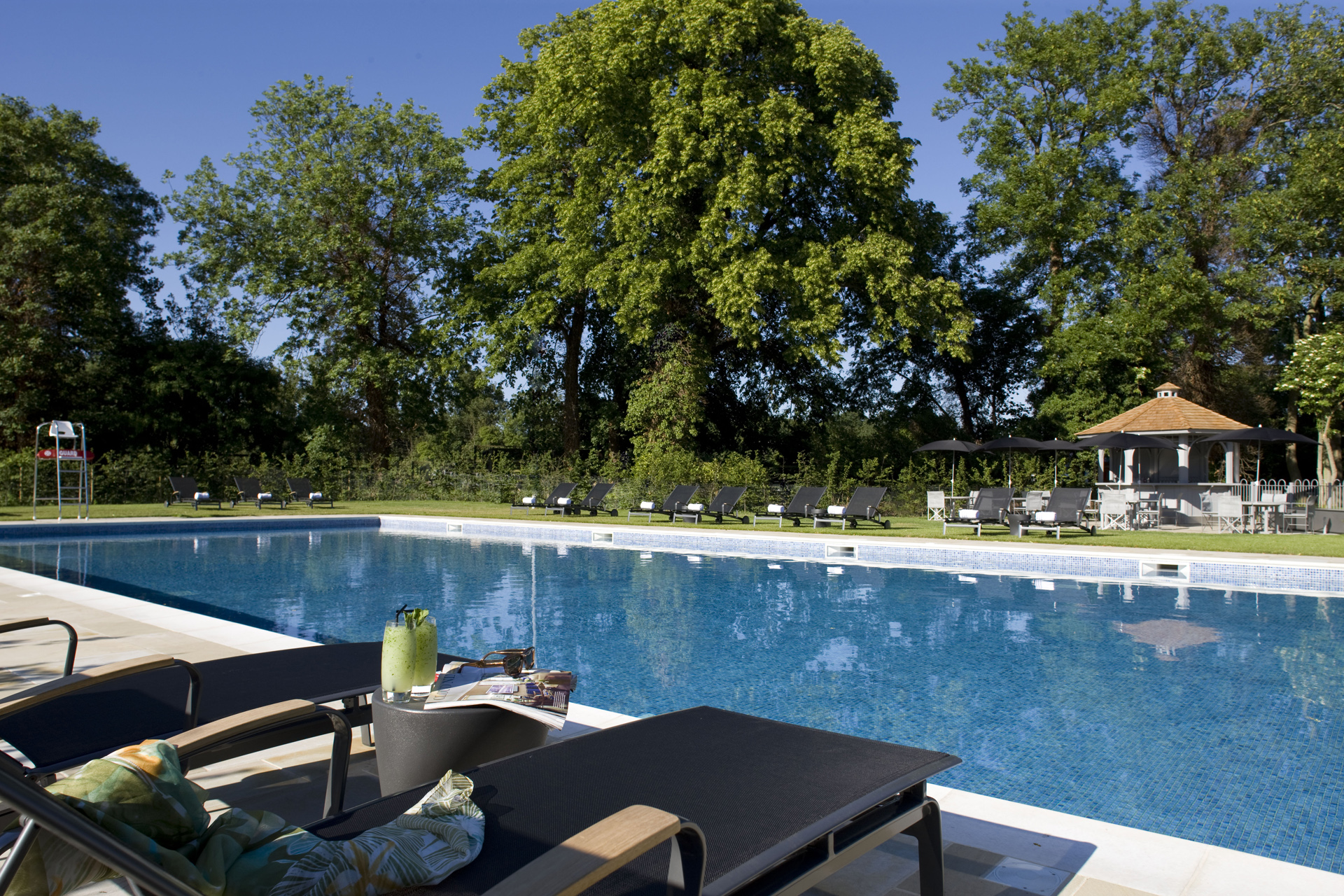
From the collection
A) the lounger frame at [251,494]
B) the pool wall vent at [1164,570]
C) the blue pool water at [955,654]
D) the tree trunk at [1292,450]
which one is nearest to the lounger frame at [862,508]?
the blue pool water at [955,654]

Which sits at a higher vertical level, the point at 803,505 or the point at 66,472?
the point at 66,472

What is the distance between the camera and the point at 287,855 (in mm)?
1526

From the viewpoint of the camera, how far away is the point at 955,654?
6.39 meters

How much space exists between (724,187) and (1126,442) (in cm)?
935

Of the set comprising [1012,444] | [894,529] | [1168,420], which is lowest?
[894,529]

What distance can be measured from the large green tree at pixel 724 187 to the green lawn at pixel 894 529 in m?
4.32

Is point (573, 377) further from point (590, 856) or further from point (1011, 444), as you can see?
point (590, 856)

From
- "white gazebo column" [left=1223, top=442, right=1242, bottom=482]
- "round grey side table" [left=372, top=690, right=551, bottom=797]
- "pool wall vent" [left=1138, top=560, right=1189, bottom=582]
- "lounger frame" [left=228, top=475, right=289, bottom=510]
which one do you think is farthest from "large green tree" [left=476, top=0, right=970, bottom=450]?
"round grey side table" [left=372, top=690, right=551, bottom=797]

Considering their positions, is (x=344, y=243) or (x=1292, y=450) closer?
(x=1292, y=450)

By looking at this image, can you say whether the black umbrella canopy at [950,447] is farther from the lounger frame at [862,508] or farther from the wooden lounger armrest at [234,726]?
the wooden lounger armrest at [234,726]

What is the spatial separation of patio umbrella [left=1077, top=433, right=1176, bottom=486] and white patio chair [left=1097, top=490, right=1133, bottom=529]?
0.94 m

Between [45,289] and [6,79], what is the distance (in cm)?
534

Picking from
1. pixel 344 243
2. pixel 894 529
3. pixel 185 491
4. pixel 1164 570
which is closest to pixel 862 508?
pixel 894 529

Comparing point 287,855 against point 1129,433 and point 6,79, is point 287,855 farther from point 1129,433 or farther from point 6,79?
point 6,79
